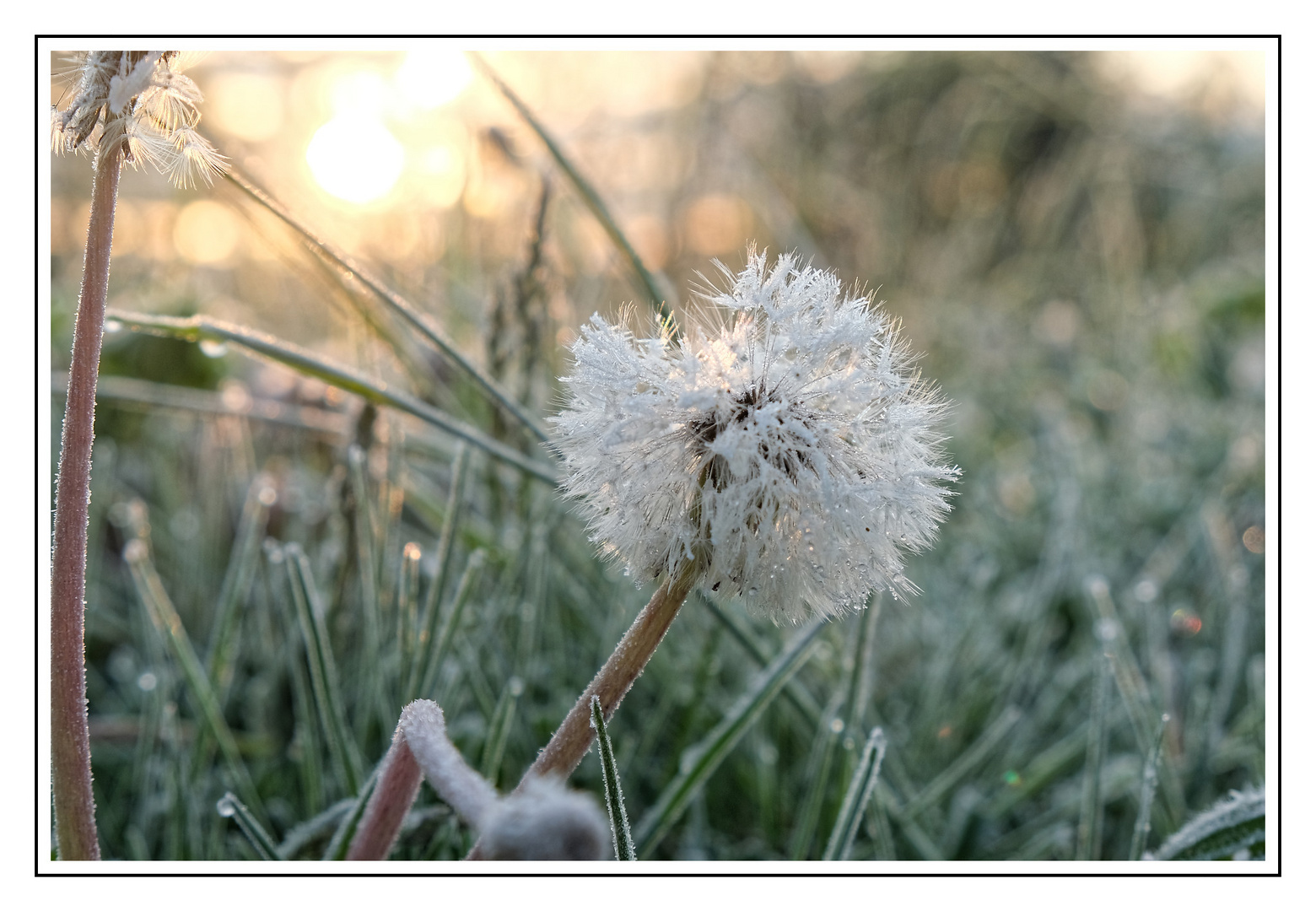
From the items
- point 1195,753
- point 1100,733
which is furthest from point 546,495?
point 1195,753

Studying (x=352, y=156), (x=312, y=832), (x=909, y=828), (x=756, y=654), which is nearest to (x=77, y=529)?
(x=312, y=832)

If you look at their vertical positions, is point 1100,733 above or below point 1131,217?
below

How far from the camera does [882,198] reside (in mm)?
2654

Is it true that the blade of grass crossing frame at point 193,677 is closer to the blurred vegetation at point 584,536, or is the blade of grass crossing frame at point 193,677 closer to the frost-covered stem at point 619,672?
the blurred vegetation at point 584,536

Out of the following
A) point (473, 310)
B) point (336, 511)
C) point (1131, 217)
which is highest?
point (1131, 217)

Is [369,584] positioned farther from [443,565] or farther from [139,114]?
[139,114]

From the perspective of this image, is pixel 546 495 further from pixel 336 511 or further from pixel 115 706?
pixel 115 706

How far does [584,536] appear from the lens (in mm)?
1280

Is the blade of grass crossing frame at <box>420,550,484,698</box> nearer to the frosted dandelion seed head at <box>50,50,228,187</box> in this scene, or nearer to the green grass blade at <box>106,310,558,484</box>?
the green grass blade at <box>106,310,558,484</box>

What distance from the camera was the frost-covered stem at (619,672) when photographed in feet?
1.61

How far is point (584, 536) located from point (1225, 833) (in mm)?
777
